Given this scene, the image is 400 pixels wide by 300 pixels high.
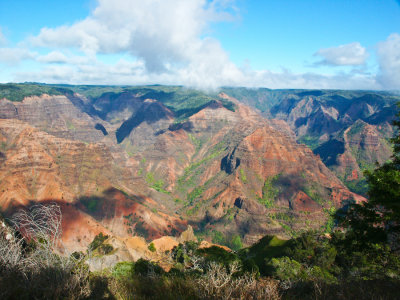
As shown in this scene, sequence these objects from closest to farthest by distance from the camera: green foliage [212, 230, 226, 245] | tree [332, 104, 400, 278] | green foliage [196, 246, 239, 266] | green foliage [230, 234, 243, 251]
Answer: tree [332, 104, 400, 278], green foliage [196, 246, 239, 266], green foliage [230, 234, 243, 251], green foliage [212, 230, 226, 245]

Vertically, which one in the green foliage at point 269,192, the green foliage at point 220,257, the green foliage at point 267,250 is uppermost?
the green foliage at point 220,257

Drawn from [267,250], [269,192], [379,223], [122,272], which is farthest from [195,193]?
[379,223]

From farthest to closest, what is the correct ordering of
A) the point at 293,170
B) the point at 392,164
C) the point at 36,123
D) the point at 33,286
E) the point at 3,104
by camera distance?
the point at 36,123
the point at 3,104
the point at 293,170
the point at 392,164
the point at 33,286

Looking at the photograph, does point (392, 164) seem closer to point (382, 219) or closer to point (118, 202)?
point (382, 219)

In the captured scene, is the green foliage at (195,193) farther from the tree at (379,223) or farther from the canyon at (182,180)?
the tree at (379,223)

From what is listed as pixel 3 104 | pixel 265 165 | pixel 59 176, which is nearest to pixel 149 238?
pixel 59 176

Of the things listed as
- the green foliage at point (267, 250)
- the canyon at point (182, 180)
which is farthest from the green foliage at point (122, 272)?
the canyon at point (182, 180)

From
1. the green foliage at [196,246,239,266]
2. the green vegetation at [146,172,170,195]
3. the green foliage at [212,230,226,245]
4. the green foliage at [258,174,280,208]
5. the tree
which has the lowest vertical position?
the green foliage at [212,230,226,245]

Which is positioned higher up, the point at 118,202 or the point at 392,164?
the point at 392,164

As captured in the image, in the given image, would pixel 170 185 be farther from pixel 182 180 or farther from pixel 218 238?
pixel 218 238

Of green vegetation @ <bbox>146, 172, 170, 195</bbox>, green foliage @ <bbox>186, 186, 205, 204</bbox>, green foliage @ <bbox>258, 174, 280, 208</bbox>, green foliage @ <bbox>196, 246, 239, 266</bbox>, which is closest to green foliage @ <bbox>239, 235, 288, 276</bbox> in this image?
green foliage @ <bbox>196, 246, 239, 266</bbox>

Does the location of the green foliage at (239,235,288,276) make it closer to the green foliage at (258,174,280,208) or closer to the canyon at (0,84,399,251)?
the canyon at (0,84,399,251)
